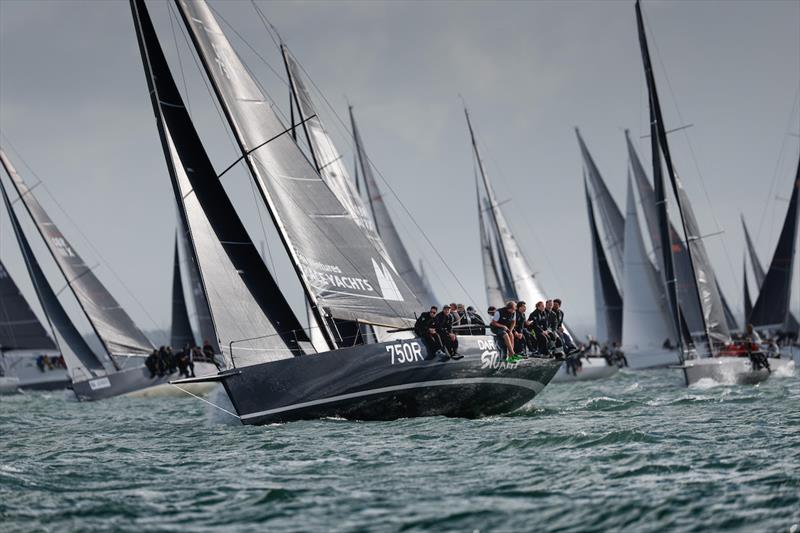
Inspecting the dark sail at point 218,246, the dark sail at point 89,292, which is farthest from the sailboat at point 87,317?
the dark sail at point 218,246

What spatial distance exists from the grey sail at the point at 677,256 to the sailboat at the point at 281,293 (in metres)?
18.0

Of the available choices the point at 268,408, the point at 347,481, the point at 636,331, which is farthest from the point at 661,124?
the point at 347,481

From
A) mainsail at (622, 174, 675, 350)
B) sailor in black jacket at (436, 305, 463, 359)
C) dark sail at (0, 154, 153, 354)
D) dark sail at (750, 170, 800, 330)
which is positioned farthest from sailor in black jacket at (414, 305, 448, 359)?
mainsail at (622, 174, 675, 350)

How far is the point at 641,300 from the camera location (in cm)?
4219

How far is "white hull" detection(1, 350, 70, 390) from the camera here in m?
50.9

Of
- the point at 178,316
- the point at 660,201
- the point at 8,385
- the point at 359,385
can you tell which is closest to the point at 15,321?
the point at 8,385

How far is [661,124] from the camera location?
29.7 m

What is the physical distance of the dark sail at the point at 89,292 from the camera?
132 feet

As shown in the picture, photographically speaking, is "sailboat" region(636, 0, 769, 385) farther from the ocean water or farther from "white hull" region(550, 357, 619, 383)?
the ocean water

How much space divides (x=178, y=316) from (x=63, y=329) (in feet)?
23.5

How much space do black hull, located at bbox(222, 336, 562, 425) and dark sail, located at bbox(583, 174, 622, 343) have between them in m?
31.0

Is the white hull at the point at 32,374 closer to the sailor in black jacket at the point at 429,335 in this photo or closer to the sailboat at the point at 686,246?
the sailboat at the point at 686,246

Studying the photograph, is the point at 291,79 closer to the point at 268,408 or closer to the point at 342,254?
the point at 342,254

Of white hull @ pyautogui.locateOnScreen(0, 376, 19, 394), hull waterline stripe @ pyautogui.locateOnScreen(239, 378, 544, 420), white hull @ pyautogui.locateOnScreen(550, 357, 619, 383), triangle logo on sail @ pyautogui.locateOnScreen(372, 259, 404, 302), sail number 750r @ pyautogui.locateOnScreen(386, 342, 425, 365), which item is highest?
triangle logo on sail @ pyautogui.locateOnScreen(372, 259, 404, 302)
